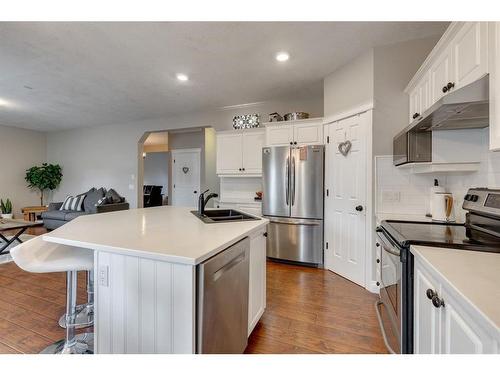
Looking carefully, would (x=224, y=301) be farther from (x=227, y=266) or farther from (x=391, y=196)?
(x=391, y=196)

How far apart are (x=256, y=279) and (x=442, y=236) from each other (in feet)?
4.03

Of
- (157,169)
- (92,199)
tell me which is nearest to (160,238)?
(92,199)

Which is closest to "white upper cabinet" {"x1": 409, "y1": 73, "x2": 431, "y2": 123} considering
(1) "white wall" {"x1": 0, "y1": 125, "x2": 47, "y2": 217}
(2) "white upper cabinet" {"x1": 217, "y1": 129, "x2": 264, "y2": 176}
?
(2) "white upper cabinet" {"x1": 217, "y1": 129, "x2": 264, "y2": 176}

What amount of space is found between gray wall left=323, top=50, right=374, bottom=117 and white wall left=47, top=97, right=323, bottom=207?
0.84 metres

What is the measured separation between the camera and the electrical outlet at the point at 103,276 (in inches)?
47.3

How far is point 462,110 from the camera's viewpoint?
1.37 m

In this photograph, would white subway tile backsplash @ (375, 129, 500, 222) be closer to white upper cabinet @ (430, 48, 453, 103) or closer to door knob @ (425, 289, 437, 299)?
white upper cabinet @ (430, 48, 453, 103)

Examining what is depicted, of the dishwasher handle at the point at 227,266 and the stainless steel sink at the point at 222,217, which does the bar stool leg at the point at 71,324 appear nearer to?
the stainless steel sink at the point at 222,217

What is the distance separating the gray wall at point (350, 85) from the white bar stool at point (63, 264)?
9.77 feet

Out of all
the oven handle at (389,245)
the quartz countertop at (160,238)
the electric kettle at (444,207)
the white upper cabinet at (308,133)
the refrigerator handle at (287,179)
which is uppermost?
the white upper cabinet at (308,133)

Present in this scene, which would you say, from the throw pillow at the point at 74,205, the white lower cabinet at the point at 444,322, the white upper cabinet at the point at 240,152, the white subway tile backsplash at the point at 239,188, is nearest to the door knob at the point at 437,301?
the white lower cabinet at the point at 444,322

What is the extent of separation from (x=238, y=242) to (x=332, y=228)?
2.08 m

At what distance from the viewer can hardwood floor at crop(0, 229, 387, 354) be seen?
1.73 meters
